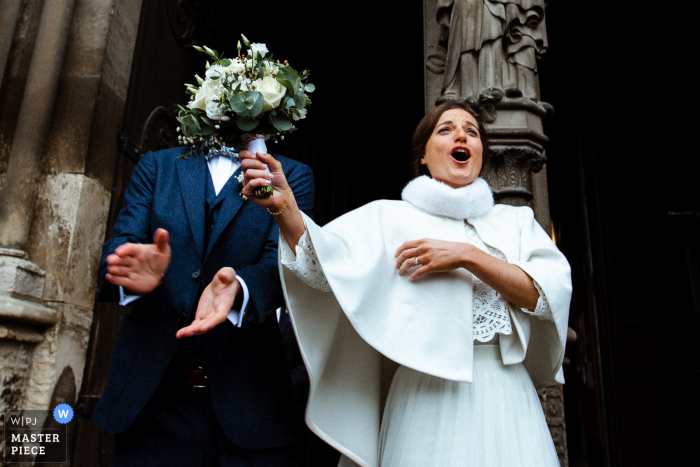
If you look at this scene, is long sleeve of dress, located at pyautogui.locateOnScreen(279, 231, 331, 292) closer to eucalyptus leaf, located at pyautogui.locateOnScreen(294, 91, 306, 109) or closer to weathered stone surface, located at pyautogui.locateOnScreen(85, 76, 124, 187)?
eucalyptus leaf, located at pyautogui.locateOnScreen(294, 91, 306, 109)

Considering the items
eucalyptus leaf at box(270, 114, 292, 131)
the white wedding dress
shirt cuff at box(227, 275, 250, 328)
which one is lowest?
the white wedding dress

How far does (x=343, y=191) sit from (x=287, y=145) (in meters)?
0.98

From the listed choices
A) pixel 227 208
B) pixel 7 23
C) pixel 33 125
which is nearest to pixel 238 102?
pixel 227 208

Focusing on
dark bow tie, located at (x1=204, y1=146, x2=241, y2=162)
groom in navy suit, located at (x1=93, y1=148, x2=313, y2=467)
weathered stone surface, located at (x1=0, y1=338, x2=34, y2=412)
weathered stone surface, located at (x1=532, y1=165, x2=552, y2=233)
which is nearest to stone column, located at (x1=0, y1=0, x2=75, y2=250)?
weathered stone surface, located at (x1=0, y1=338, x2=34, y2=412)

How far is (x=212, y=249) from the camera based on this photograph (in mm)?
1700

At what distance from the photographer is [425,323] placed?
5.36ft

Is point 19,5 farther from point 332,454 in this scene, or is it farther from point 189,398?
point 332,454

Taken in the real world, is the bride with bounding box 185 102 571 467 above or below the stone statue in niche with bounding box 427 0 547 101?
below

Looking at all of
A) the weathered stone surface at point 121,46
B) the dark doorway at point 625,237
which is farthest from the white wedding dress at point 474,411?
the dark doorway at point 625,237

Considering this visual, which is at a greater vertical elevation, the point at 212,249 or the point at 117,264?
the point at 212,249

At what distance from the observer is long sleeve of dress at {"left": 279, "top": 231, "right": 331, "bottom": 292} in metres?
1.56

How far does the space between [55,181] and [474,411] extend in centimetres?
249

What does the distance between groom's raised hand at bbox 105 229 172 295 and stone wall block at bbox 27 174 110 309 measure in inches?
64.3

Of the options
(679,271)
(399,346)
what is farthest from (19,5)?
(679,271)
